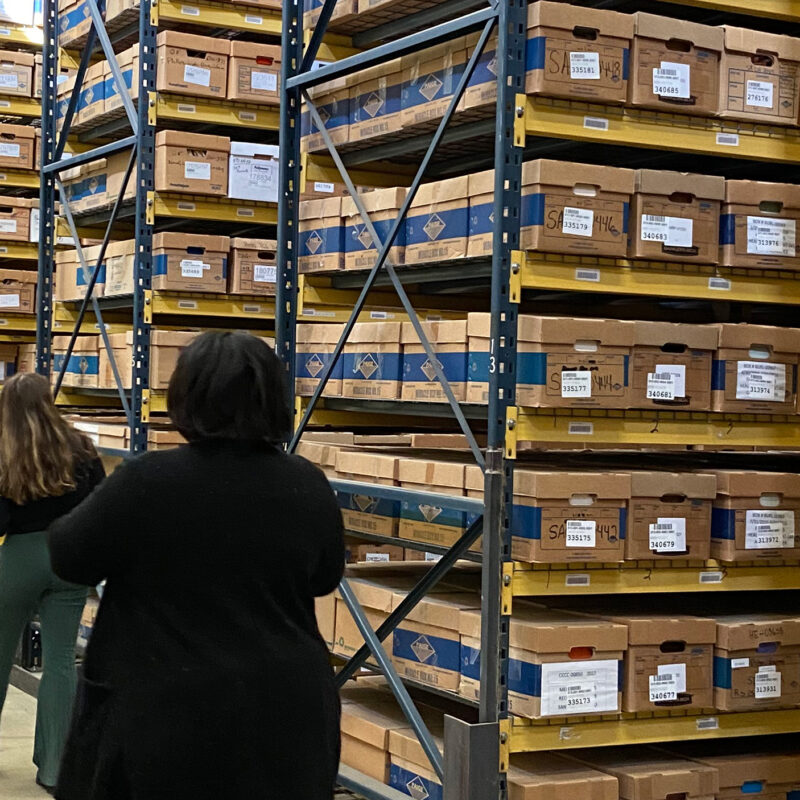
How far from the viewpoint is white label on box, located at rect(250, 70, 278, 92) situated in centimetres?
744

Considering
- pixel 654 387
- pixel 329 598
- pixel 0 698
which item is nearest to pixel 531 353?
pixel 654 387

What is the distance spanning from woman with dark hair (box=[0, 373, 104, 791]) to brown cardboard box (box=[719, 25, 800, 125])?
2885 millimetres

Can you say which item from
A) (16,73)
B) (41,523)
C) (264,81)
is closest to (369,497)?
(41,523)

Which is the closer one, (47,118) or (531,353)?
(531,353)

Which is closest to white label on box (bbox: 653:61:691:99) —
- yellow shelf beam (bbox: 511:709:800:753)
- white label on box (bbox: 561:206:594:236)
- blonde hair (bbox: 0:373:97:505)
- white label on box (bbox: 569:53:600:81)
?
white label on box (bbox: 569:53:600:81)

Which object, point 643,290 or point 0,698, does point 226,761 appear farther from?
point 0,698

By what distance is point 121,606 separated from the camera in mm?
3027

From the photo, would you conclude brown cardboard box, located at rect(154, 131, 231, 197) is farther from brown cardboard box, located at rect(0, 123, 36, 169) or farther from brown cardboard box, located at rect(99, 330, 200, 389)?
brown cardboard box, located at rect(0, 123, 36, 169)

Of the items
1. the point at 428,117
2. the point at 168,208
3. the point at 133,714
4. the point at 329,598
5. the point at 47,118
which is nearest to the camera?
the point at 133,714

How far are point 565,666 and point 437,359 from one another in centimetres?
121

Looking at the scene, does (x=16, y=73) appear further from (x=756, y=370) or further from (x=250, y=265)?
(x=756, y=370)

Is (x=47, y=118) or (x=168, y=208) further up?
(x=47, y=118)

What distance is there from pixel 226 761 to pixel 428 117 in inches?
120

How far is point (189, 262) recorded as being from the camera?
290 inches
